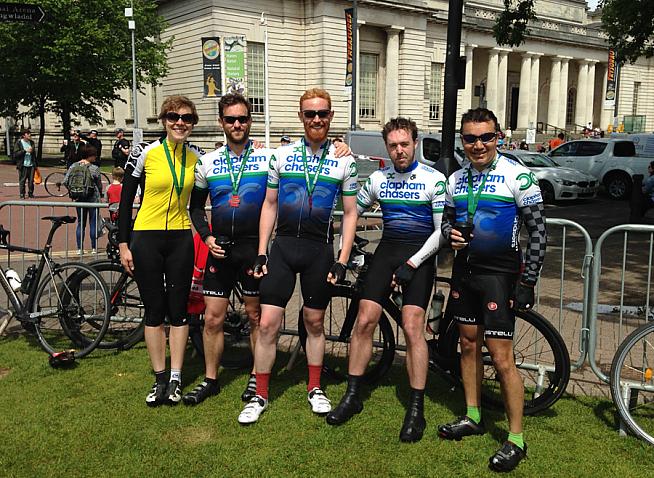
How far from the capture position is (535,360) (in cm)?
486

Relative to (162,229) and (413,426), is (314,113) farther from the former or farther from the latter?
(413,426)

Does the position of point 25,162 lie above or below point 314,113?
below

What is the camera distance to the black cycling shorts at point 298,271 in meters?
4.49

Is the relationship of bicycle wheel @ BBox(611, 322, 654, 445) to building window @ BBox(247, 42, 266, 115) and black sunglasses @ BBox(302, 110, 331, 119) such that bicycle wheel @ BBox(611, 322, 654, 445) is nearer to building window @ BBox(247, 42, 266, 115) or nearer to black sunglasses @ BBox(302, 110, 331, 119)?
black sunglasses @ BBox(302, 110, 331, 119)

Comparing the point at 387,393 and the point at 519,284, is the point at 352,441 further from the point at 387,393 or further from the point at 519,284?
the point at 519,284

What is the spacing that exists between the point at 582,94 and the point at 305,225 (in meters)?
68.3

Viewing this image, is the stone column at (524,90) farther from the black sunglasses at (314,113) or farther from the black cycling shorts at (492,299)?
Answer: the black cycling shorts at (492,299)

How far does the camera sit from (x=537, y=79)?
59.8 m

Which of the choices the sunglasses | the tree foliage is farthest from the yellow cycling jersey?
the tree foliage

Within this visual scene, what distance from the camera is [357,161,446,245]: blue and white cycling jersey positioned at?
14.2 ft

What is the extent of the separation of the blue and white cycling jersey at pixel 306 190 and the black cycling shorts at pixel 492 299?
3.45ft

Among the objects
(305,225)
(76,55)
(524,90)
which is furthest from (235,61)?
(524,90)

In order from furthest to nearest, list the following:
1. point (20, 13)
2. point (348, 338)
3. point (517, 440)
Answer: point (20, 13), point (348, 338), point (517, 440)

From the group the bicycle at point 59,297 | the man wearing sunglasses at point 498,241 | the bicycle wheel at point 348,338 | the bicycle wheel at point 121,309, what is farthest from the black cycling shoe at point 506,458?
the bicycle at point 59,297
